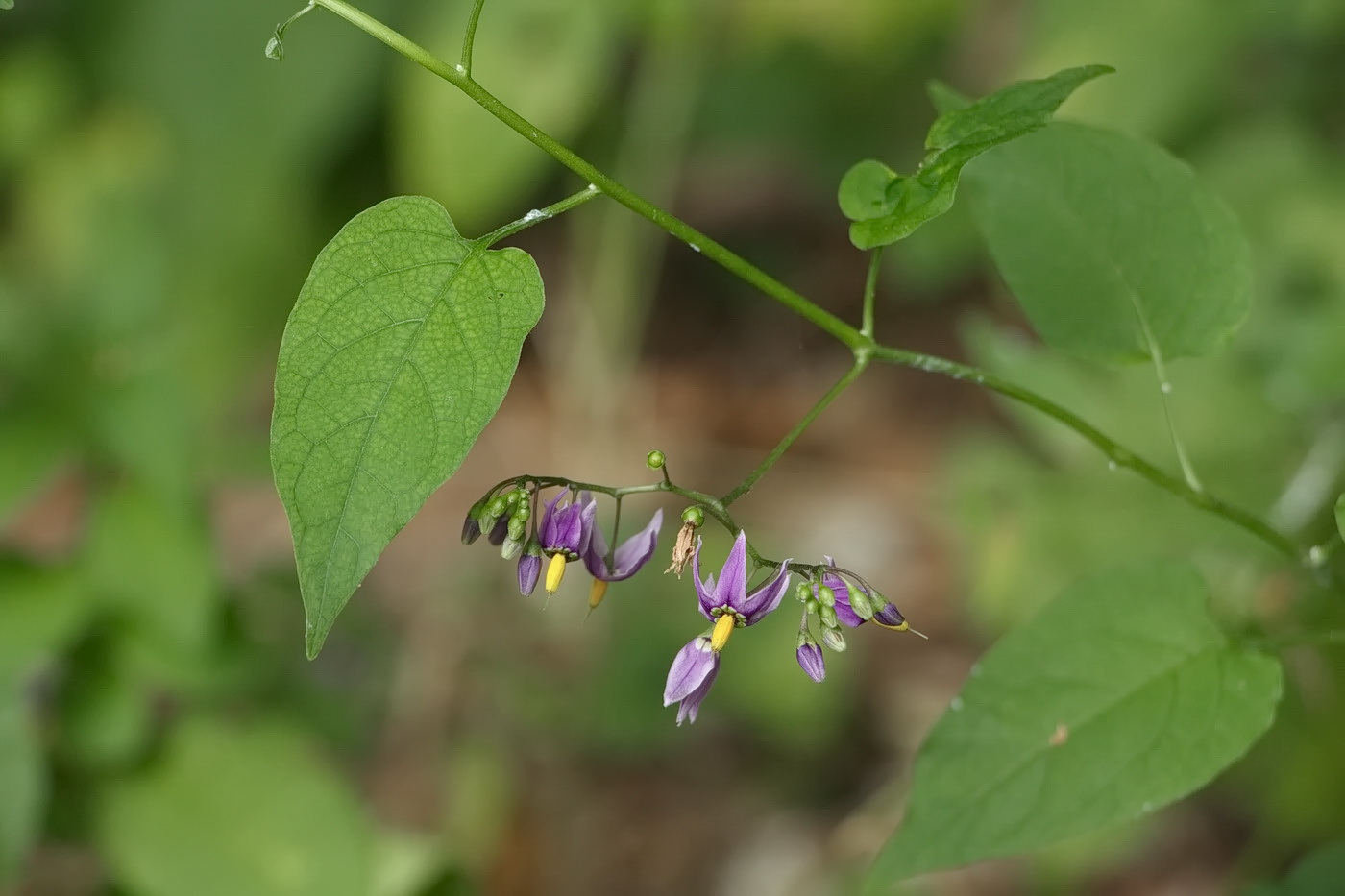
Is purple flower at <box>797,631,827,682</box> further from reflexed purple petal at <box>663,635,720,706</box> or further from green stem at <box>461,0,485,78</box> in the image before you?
green stem at <box>461,0,485,78</box>

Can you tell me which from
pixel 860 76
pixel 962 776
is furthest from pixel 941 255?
pixel 962 776

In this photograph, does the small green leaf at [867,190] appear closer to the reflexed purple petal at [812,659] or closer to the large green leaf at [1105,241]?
the large green leaf at [1105,241]

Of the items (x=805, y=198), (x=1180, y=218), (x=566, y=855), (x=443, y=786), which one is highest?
(x=805, y=198)

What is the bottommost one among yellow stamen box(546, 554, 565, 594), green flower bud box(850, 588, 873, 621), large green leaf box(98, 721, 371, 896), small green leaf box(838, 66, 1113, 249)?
large green leaf box(98, 721, 371, 896)

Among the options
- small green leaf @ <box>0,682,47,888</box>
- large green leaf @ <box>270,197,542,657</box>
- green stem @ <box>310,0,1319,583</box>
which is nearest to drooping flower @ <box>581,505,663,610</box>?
green stem @ <box>310,0,1319,583</box>

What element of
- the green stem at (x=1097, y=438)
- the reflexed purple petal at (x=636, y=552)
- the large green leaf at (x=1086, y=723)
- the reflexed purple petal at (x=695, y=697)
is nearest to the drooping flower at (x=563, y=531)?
the reflexed purple petal at (x=636, y=552)

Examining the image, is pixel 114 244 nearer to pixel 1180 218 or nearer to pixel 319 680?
pixel 319 680
